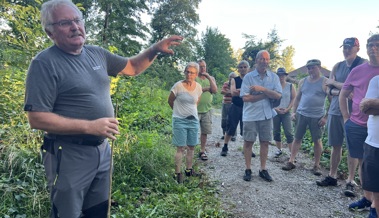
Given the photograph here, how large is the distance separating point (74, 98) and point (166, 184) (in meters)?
2.42

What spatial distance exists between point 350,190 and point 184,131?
265 cm

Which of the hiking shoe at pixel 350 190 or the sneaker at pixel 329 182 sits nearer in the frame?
the hiking shoe at pixel 350 190

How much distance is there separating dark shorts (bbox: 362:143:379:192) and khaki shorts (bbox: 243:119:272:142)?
1.86m

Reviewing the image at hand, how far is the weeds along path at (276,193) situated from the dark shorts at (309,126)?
0.72 metres

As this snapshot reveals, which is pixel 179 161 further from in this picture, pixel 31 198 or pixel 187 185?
pixel 31 198

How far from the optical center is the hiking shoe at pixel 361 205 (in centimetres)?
342

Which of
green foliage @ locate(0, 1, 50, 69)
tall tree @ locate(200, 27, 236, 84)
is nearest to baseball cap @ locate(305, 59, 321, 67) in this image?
green foliage @ locate(0, 1, 50, 69)

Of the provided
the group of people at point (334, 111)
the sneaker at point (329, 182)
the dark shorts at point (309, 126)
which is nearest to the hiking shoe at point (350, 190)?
the group of people at point (334, 111)

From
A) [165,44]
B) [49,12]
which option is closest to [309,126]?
[165,44]

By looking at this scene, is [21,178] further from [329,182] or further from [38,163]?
[329,182]

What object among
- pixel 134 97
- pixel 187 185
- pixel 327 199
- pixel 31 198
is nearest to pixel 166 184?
pixel 187 185

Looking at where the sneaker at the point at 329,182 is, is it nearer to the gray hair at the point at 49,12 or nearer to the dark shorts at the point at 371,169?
the dark shorts at the point at 371,169

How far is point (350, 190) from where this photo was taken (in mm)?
3918

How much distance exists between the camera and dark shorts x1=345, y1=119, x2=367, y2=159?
324 cm
